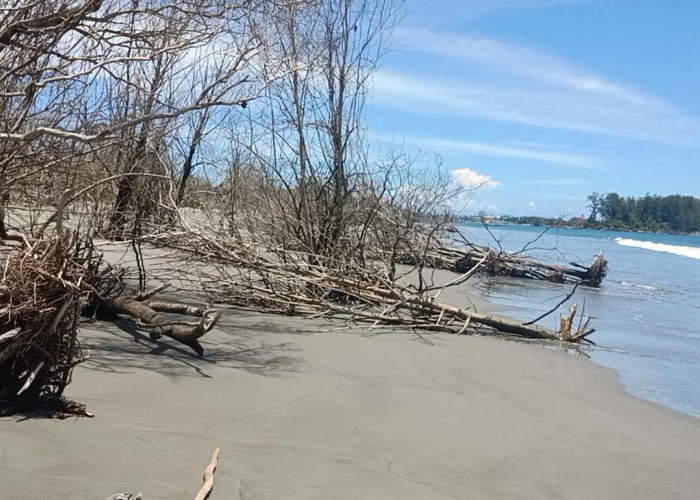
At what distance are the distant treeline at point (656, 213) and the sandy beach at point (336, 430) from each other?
9719cm

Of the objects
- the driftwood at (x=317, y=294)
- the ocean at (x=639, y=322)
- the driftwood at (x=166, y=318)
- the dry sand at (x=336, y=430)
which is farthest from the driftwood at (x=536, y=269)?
the driftwood at (x=166, y=318)

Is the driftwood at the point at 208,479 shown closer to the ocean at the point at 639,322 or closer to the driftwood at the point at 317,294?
the ocean at the point at 639,322

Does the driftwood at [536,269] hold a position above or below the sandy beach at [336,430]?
above

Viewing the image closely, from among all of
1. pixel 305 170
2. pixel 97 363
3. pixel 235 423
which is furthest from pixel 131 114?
pixel 235 423

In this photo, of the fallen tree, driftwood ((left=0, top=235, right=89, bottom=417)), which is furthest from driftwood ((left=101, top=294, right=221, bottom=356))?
driftwood ((left=0, top=235, right=89, bottom=417))

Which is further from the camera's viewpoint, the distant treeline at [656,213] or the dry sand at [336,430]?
the distant treeline at [656,213]

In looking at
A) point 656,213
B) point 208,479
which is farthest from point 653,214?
point 208,479

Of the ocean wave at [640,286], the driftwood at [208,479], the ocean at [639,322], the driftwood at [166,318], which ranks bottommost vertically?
the ocean at [639,322]

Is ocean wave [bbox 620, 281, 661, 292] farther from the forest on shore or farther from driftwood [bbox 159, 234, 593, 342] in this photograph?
the forest on shore

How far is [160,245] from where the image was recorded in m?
10.1

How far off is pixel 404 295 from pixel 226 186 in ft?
14.3

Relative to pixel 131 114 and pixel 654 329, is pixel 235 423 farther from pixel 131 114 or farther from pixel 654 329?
pixel 654 329

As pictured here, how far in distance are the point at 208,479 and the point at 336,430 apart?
1.54 m

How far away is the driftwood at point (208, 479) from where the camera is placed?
337cm
